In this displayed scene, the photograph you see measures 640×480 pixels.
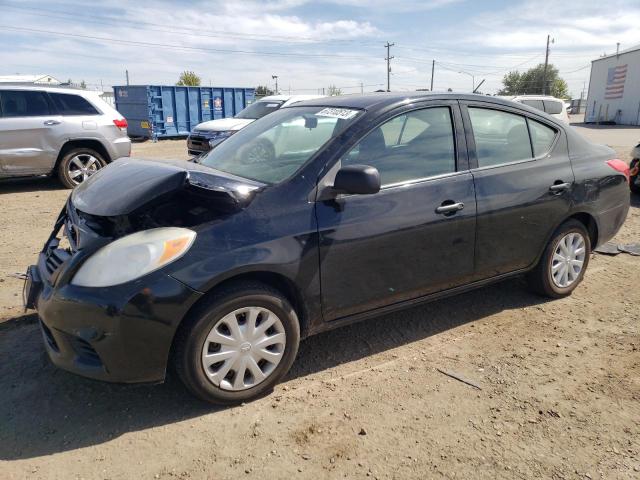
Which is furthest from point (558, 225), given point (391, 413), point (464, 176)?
point (391, 413)

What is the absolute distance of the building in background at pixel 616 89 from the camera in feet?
118

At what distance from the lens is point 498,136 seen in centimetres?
383

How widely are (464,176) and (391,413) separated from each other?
1.69m

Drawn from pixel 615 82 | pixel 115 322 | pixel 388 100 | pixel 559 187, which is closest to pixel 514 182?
pixel 559 187

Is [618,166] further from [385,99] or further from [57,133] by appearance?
[57,133]

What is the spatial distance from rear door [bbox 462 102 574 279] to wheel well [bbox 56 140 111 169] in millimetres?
7310

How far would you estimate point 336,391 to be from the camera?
10.0ft

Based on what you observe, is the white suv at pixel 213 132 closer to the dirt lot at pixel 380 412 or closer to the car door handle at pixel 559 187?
the car door handle at pixel 559 187

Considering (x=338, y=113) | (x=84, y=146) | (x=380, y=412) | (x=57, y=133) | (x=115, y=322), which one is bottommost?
(x=380, y=412)

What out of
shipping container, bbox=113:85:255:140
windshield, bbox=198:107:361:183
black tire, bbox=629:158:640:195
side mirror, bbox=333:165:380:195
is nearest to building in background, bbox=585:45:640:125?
shipping container, bbox=113:85:255:140

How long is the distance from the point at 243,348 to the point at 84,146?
750 centimetres

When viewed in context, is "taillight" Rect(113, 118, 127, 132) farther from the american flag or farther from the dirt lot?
the american flag

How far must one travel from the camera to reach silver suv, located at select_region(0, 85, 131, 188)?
8.26m

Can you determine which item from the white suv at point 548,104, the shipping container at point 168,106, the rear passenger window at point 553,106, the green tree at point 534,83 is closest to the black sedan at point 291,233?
the white suv at point 548,104
